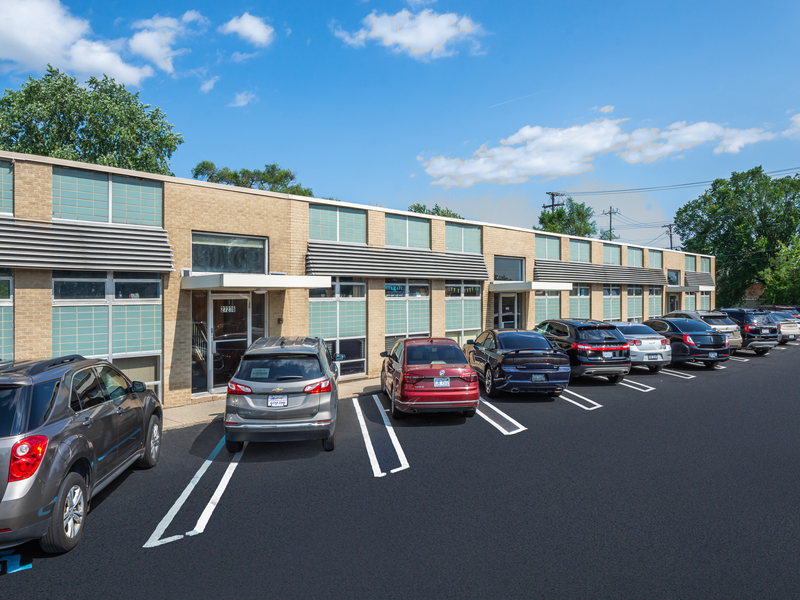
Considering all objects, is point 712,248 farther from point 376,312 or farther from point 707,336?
point 376,312

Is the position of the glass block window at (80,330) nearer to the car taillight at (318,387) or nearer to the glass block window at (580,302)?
the car taillight at (318,387)

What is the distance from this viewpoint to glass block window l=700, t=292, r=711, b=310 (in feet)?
111

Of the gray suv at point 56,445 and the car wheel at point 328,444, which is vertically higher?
the gray suv at point 56,445

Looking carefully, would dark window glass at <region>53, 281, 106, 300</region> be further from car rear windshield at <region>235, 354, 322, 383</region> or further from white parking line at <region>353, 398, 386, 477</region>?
white parking line at <region>353, 398, 386, 477</region>

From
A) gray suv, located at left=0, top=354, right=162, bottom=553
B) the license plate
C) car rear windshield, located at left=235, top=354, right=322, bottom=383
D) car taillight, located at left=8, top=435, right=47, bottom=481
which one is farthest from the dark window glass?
car taillight, located at left=8, top=435, right=47, bottom=481

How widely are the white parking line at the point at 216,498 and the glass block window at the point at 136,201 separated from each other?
610 centimetres

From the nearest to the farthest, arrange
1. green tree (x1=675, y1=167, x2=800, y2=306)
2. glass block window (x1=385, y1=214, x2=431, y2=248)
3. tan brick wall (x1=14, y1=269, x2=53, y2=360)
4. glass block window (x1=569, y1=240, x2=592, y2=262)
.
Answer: tan brick wall (x1=14, y1=269, x2=53, y2=360) → glass block window (x1=385, y1=214, x2=431, y2=248) → glass block window (x1=569, y1=240, x2=592, y2=262) → green tree (x1=675, y1=167, x2=800, y2=306)

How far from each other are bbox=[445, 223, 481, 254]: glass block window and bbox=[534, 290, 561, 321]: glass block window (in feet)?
13.9

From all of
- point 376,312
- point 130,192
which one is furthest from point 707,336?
point 130,192

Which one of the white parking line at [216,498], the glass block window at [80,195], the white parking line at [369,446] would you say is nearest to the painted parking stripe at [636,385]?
the white parking line at [369,446]

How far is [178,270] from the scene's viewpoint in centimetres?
1112

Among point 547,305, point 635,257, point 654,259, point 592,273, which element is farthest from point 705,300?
point 547,305

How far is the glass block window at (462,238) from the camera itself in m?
17.4

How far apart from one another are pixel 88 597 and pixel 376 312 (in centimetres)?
1135
